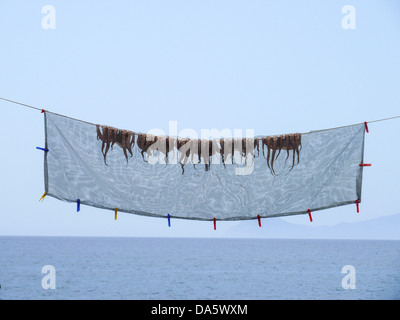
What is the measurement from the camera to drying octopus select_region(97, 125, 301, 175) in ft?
22.0

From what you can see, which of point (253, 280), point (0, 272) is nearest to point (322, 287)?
point (253, 280)

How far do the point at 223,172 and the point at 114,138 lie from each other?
1478mm

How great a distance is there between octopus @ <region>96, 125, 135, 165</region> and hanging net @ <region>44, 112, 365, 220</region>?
0.01m

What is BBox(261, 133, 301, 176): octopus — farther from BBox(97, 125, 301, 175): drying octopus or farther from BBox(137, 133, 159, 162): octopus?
BBox(137, 133, 159, 162): octopus

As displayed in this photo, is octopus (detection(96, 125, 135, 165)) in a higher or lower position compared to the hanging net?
higher

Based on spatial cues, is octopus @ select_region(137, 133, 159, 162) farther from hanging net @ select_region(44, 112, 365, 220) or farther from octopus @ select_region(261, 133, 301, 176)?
octopus @ select_region(261, 133, 301, 176)

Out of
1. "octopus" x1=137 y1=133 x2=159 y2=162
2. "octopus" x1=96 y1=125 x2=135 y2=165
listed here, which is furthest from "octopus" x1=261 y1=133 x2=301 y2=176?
"octopus" x1=96 y1=125 x2=135 y2=165

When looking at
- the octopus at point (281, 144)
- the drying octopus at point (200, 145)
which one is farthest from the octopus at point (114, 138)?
the octopus at point (281, 144)

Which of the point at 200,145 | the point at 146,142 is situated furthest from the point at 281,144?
the point at 146,142

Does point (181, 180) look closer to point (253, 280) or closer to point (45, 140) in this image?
point (45, 140)

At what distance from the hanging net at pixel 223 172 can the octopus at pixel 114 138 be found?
13 mm

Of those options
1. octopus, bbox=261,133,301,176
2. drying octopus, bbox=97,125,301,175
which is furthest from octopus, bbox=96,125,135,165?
octopus, bbox=261,133,301,176

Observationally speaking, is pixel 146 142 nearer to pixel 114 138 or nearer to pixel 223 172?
pixel 114 138

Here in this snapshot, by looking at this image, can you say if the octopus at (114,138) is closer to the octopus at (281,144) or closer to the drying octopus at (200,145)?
the drying octopus at (200,145)
